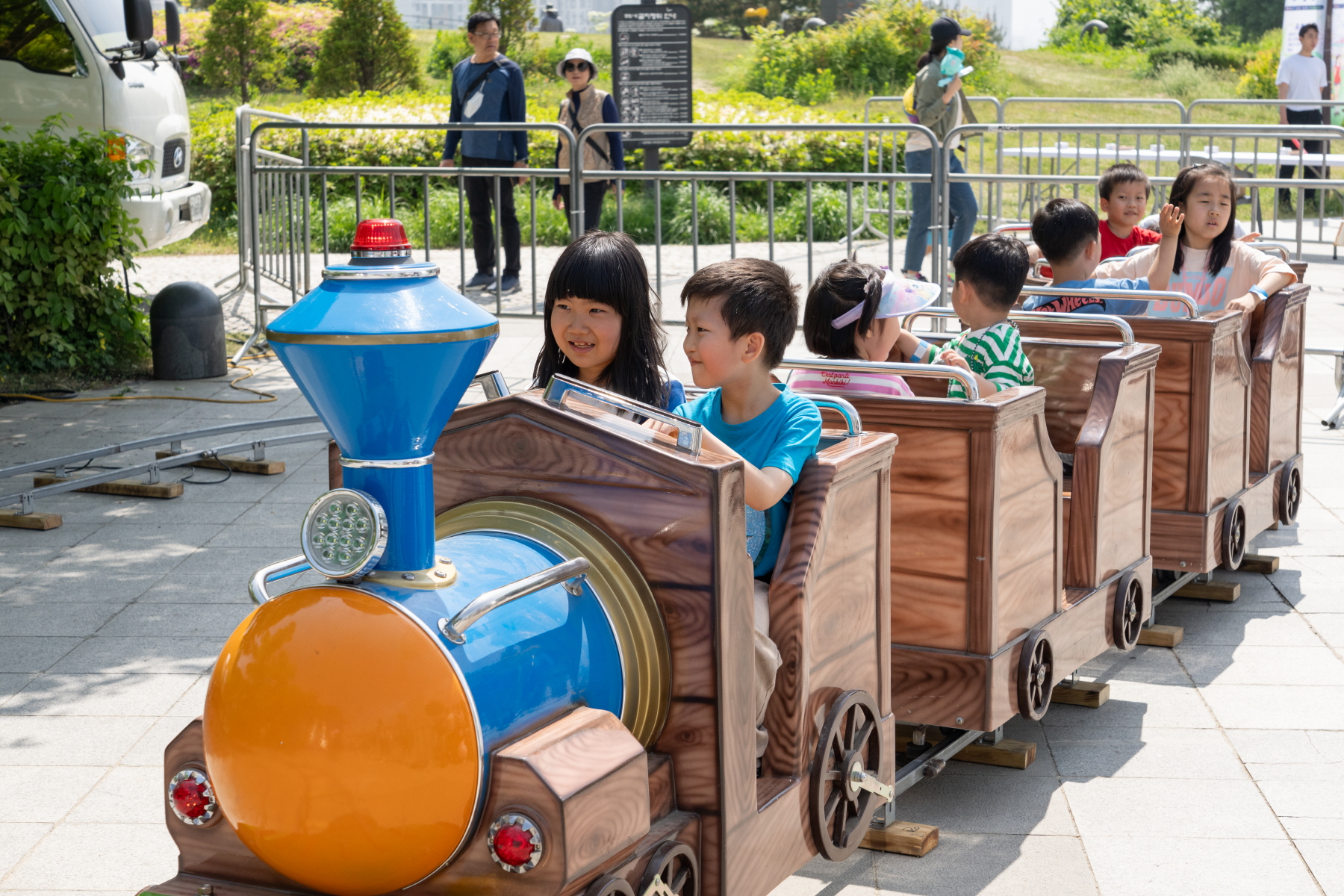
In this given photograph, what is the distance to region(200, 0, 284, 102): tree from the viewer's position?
1055 inches

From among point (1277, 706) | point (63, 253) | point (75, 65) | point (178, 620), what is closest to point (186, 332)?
point (63, 253)

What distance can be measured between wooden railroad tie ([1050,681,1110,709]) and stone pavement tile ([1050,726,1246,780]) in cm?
13

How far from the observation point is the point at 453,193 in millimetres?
16516

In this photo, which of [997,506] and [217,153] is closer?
[997,506]

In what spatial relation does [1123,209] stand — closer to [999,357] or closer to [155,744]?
[999,357]

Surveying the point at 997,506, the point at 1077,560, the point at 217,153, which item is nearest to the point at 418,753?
the point at 997,506

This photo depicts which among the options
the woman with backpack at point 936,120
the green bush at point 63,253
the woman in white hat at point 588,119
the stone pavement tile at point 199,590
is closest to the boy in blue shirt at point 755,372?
the stone pavement tile at point 199,590

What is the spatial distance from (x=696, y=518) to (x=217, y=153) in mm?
17071

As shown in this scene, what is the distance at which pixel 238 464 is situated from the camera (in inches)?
276

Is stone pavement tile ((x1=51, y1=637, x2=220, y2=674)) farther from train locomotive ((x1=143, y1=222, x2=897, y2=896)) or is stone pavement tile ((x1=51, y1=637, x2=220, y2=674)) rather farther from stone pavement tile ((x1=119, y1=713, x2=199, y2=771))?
train locomotive ((x1=143, y1=222, x2=897, y2=896))

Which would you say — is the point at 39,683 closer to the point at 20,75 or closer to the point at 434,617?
the point at 434,617

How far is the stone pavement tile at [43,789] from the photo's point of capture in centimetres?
349

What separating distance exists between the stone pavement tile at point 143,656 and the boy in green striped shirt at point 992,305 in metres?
2.39

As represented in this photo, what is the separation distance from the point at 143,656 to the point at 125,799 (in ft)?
3.49
